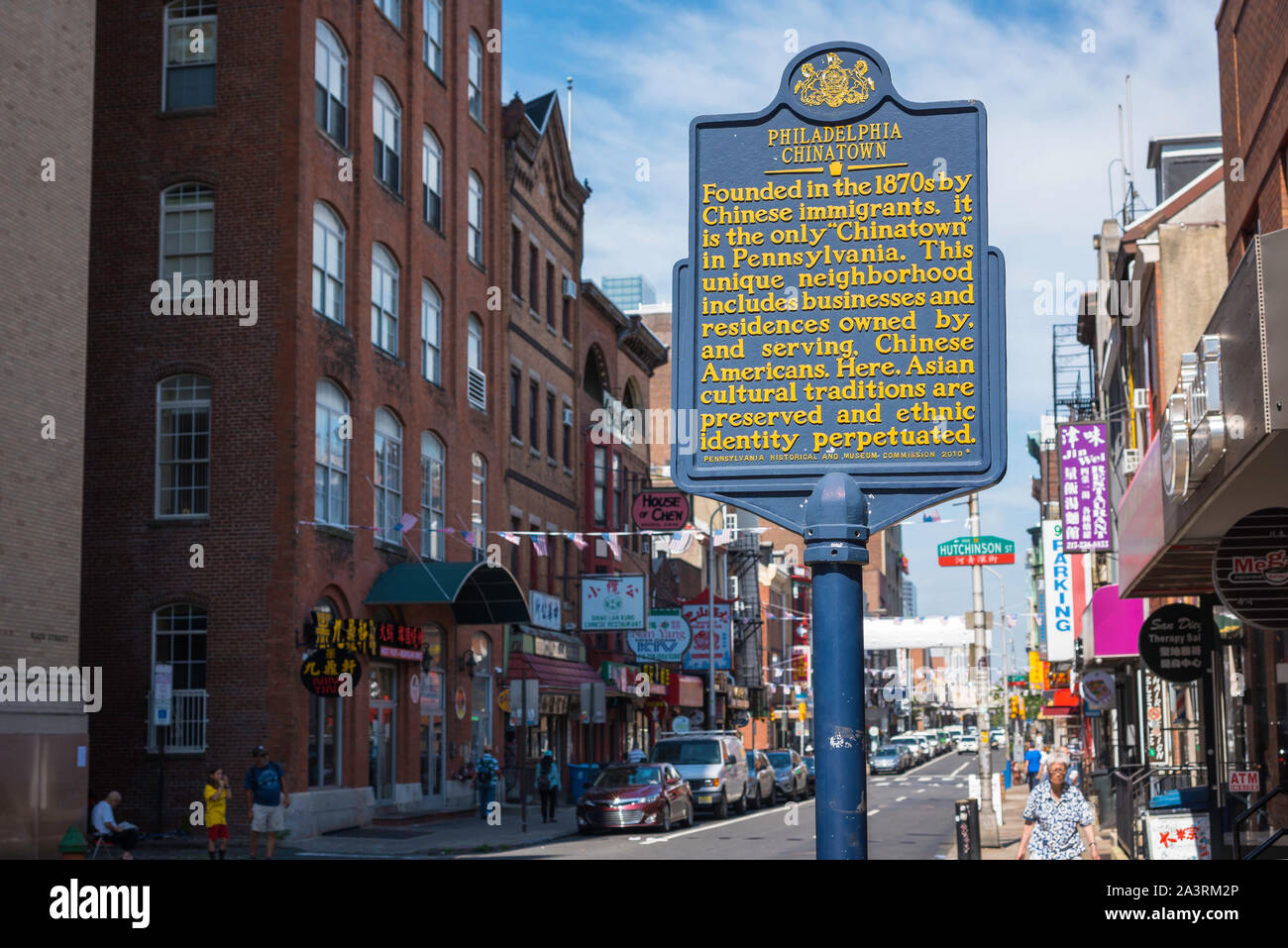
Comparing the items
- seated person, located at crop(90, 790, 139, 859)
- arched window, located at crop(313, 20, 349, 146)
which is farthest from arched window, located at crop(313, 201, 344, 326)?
seated person, located at crop(90, 790, 139, 859)

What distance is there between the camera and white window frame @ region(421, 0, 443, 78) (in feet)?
132

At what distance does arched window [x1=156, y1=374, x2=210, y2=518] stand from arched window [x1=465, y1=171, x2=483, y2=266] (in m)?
13.3

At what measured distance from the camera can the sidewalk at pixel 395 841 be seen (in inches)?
1059

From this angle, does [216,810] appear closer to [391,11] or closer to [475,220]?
[391,11]

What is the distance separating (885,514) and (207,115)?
2747 cm

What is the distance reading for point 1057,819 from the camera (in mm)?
12578

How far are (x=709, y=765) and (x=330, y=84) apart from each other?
19.4 meters

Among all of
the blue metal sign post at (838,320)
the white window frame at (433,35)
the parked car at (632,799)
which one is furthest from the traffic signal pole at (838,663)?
the white window frame at (433,35)

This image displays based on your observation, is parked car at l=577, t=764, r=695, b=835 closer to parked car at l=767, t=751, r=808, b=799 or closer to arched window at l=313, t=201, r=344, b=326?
arched window at l=313, t=201, r=344, b=326

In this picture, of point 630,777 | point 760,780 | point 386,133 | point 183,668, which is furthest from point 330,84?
point 760,780

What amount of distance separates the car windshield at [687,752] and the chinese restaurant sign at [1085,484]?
35.7 ft

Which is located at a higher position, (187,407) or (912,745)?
(187,407)

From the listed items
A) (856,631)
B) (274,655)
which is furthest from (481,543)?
(856,631)
